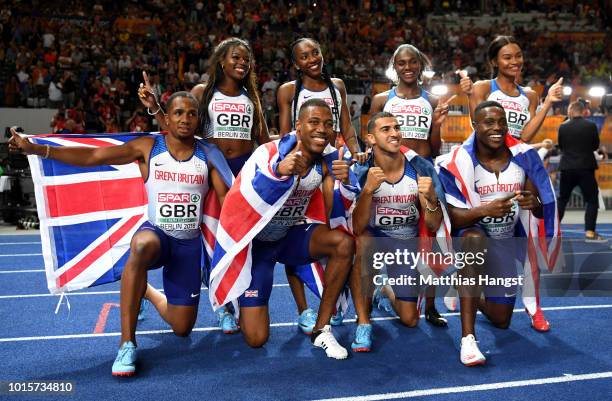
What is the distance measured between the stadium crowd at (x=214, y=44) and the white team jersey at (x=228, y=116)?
565 cm

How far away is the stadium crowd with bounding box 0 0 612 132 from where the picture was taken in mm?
12750

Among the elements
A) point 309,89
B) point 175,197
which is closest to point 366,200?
point 175,197

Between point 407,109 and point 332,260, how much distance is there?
5.18 ft

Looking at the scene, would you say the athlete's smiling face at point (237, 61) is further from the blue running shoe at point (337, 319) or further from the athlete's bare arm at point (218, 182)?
the blue running shoe at point (337, 319)

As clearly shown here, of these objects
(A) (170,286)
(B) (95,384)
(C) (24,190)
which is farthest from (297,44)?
(C) (24,190)

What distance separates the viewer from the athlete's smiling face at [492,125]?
389 centimetres

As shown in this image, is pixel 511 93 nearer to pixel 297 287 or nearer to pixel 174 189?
pixel 297 287

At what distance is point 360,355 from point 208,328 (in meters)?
1.27

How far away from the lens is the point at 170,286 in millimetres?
3926

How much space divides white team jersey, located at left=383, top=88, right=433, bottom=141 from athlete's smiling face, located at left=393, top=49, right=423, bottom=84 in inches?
6.9

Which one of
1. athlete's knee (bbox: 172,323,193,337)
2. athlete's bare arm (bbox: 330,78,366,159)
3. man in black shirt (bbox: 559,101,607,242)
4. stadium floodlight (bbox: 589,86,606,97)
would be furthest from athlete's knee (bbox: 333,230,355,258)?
stadium floodlight (bbox: 589,86,606,97)

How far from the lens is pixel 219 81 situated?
4.48 m

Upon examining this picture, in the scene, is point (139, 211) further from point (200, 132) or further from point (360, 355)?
point (360, 355)

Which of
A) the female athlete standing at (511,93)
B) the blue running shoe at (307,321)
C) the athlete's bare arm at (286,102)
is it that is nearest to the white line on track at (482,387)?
the blue running shoe at (307,321)
